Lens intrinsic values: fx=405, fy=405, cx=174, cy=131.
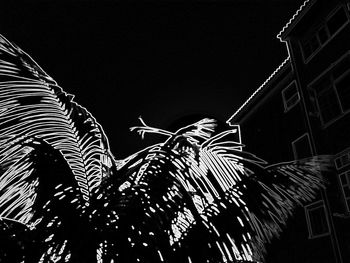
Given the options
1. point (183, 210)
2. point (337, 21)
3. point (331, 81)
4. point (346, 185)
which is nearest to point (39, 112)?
point (183, 210)

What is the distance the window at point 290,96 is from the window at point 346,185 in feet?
5.48

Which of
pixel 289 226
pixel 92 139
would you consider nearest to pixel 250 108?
pixel 289 226

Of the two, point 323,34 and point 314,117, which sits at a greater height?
point 323,34

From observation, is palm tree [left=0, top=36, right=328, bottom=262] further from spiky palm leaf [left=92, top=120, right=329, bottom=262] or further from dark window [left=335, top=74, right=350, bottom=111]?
dark window [left=335, top=74, right=350, bottom=111]

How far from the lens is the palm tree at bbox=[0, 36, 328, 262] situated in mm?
1990

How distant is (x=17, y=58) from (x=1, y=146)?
2.00 feet

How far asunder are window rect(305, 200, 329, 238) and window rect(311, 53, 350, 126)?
1.00 m

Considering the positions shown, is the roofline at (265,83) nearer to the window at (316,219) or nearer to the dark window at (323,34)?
the dark window at (323,34)

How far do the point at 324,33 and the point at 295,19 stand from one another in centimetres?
44

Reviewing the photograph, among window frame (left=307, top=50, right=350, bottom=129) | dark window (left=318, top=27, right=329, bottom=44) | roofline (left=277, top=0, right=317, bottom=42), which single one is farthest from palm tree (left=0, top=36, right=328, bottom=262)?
dark window (left=318, top=27, right=329, bottom=44)

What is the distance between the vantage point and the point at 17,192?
2.83 meters

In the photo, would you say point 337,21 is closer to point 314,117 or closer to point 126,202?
point 314,117

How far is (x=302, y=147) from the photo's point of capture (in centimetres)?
548

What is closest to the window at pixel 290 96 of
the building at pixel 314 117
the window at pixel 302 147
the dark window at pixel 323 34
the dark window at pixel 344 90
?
the building at pixel 314 117
